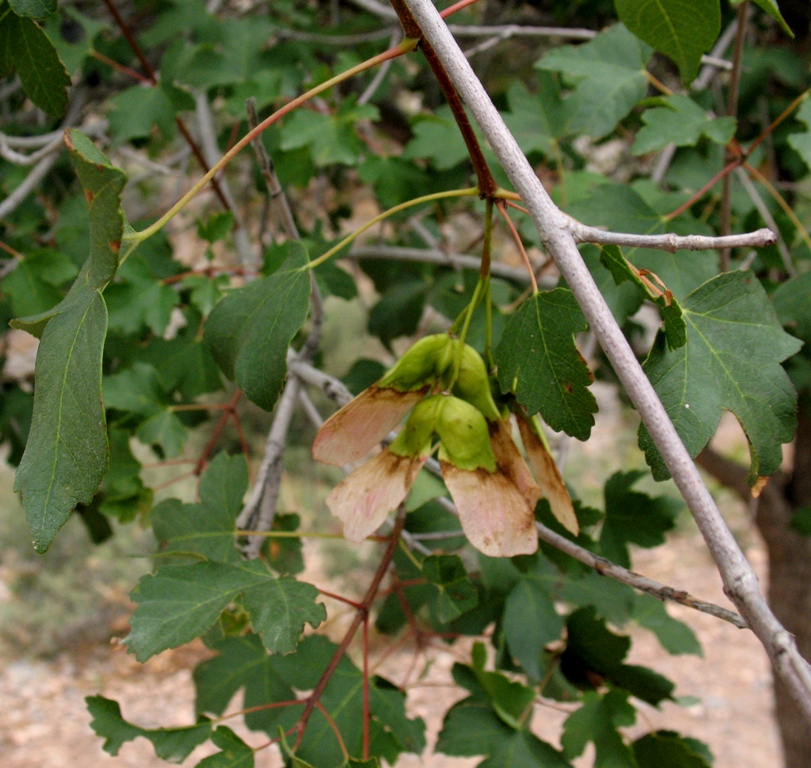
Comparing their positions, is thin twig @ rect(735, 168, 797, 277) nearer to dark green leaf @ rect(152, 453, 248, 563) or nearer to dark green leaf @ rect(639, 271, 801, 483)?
dark green leaf @ rect(639, 271, 801, 483)

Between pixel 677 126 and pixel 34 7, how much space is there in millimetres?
776

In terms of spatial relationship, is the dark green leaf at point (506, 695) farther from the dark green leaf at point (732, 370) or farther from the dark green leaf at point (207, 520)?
the dark green leaf at point (732, 370)

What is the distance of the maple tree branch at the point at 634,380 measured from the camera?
35cm

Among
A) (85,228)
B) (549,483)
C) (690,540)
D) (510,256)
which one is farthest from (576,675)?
(690,540)

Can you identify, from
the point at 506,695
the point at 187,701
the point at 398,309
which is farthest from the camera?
the point at 187,701

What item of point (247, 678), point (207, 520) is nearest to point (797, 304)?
point (207, 520)

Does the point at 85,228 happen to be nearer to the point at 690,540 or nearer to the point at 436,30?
the point at 436,30

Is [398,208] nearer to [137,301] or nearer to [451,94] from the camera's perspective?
[451,94]

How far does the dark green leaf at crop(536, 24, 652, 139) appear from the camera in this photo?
109 cm

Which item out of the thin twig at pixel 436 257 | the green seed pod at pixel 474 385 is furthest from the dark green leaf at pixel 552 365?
the thin twig at pixel 436 257

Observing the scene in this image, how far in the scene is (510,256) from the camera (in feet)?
14.7

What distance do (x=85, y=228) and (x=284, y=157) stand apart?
0.39m

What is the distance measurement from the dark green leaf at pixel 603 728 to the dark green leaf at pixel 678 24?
73cm

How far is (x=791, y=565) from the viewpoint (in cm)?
202
